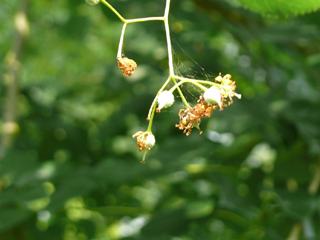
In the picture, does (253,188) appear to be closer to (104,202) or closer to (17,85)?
(104,202)

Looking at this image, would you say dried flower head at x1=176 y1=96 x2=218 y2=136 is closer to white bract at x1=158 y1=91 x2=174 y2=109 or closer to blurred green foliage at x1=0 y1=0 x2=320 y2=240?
white bract at x1=158 y1=91 x2=174 y2=109

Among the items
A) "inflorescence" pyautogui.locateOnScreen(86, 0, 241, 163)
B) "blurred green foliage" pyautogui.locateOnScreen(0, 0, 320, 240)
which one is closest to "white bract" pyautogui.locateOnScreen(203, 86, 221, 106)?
"inflorescence" pyautogui.locateOnScreen(86, 0, 241, 163)

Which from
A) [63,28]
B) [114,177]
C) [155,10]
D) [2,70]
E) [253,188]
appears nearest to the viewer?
[114,177]

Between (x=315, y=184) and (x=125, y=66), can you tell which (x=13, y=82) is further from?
(x=315, y=184)

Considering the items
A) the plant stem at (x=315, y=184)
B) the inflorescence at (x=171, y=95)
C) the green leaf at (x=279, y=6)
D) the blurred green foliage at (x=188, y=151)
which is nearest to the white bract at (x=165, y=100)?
the inflorescence at (x=171, y=95)

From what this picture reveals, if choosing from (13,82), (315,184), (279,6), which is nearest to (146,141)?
(279,6)

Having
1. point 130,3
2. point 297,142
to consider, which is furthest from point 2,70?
point 297,142
